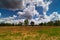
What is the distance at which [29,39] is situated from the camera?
801 inches

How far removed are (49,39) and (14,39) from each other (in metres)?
4.59

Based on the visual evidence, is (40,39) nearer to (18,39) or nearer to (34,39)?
(34,39)

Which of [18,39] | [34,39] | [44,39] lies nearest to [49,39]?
[44,39]

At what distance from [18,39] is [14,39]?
0.53 meters

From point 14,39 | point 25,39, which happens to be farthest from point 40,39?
point 14,39

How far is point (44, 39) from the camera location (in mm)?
19984

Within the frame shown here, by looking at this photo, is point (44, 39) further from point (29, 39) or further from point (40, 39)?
point (29, 39)

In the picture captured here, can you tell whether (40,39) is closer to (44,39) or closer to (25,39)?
(44,39)

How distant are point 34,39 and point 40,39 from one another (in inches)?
37.2

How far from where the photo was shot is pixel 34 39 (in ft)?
66.9

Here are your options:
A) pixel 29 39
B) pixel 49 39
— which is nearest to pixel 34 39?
pixel 29 39

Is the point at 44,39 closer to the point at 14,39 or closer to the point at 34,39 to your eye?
the point at 34,39

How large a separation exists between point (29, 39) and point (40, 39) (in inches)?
59.5

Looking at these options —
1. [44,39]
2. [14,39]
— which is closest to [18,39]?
[14,39]
